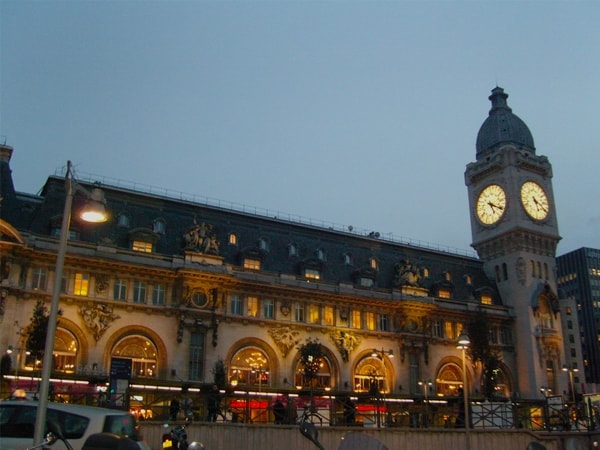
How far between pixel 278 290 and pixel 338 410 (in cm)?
2881

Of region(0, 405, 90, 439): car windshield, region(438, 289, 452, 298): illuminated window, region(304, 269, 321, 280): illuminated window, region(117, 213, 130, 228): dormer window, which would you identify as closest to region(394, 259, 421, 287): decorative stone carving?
region(438, 289, 452, 298): illuminated window

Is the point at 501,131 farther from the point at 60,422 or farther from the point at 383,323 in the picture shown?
the point at 60,422

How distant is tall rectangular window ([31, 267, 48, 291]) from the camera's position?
54.3 m

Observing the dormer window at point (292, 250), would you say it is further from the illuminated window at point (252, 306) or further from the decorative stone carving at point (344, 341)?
the decorative stone carving at point (344, 341)

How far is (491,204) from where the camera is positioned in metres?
86.9

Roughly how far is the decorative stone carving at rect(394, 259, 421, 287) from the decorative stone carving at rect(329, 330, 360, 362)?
31.2 feet

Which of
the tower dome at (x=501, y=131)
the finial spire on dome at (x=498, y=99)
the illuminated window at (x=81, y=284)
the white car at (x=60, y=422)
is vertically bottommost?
the white car at (x=60, y=422)

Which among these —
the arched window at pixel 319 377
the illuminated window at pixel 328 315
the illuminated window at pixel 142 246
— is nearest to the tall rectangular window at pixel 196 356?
the illuminated window at pixel 142 246

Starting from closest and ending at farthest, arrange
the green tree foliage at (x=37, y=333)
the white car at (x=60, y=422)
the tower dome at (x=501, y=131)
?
the white car at (x=60, y=422) → the green tree foliage at (x=37, y=333) → the tower dome at (x=501, y=131)

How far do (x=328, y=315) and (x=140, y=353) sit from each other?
63.4 ft

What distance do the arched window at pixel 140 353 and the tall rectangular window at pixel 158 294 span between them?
332 cm

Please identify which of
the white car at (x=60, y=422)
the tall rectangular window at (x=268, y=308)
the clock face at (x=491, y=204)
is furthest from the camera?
the clock face at (x=491, y=204)

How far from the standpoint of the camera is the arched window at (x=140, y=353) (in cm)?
5659

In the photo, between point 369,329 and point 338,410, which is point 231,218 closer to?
point 369,329
